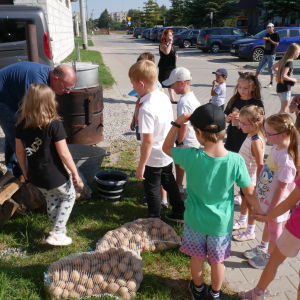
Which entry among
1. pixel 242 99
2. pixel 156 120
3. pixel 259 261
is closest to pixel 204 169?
pixel 156 120

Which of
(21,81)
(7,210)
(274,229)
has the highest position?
(21,81)

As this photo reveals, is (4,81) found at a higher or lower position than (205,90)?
higher

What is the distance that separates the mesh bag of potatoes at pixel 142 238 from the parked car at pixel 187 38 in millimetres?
26884

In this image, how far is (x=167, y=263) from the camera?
2.96m

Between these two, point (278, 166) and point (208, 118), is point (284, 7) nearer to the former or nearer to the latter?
point (278, 166)

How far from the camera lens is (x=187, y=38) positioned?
27719mm

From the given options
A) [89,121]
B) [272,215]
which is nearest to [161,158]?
[272,215]

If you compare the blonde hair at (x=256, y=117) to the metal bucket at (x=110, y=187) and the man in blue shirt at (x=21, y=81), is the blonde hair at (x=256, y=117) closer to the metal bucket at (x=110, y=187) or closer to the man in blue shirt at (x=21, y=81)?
the metal bucket at (x=110, y=187)

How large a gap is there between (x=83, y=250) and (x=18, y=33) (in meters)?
5.89

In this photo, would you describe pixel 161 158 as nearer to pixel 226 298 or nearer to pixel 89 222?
pixel 89 222

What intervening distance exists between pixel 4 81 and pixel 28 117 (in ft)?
4.37

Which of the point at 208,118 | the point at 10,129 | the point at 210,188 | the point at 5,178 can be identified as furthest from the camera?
the point at 10,129

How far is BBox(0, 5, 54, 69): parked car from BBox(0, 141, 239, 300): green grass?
3.38 metres

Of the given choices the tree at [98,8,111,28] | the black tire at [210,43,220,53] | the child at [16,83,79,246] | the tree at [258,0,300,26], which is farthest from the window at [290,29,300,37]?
the tree at [98,8,111,28]
